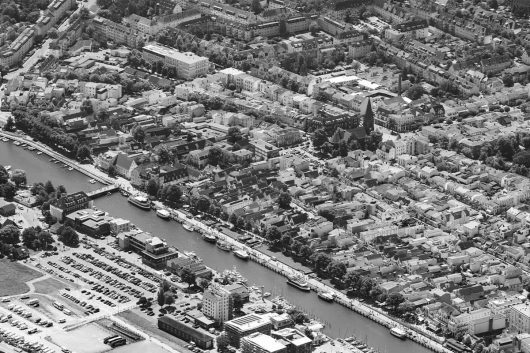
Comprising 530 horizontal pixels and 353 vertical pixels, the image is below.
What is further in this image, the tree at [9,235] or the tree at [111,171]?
the tree at [111,171]

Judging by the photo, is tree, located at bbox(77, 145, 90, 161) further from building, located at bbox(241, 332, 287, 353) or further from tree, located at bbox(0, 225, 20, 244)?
building, located at bbox(241, 332, 287, 353)

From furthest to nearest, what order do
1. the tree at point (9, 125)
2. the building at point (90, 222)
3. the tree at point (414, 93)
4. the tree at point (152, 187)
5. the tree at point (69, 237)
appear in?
the tree at point (414, 93) < the tree at point (9, 125) < the tree at point (152, 187) < the building at point (90, 222) < the tree at point (69, 237)

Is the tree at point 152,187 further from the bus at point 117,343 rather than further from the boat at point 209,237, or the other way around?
the bus at point 117,343

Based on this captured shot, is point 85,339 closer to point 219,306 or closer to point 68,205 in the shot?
point 219,306

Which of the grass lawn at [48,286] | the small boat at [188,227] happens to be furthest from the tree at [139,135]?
the grass lawn at [48,286]

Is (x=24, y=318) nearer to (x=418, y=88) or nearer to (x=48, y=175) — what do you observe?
(x=48, y=175)

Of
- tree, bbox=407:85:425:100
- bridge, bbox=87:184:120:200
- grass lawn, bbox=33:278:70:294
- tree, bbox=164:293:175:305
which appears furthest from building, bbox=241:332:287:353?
tree, bbox=407:85:425:100

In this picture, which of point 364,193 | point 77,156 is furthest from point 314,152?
point 77,156
